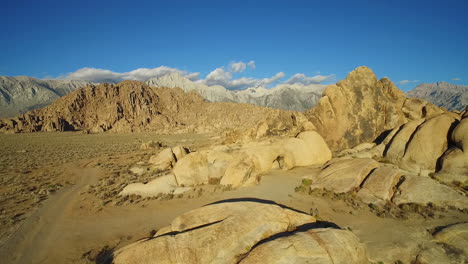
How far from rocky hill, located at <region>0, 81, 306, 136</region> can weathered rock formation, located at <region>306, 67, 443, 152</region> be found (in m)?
54.5

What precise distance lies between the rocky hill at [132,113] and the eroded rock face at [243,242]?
69.1m

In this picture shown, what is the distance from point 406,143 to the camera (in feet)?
54.6

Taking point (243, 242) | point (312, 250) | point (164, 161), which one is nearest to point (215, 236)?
point (243, 242)

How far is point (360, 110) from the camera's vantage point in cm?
2273

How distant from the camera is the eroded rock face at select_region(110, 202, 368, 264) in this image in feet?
20.7

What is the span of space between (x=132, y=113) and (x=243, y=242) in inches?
4037

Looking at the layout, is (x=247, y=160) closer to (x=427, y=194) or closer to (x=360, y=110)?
(x=427, y=194)

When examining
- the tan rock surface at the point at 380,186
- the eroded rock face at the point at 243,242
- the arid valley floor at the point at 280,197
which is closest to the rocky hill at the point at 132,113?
the arid valley floor at the point at 280,197

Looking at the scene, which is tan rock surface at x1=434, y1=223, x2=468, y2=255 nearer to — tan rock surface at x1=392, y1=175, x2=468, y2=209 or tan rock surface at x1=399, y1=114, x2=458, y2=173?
tan rock surface at x1=392, y1=175, x2=468, y2=209

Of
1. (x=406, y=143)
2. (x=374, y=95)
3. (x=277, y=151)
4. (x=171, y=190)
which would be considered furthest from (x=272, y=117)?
(x=171, y=190)

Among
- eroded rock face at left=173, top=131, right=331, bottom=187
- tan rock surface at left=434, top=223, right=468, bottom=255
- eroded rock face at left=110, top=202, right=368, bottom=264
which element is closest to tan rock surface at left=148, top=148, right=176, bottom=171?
eroded rock face at left=173, top=131, right=331, bottom=187

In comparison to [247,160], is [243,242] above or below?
below

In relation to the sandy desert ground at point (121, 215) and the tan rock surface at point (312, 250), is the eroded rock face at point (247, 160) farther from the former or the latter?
the tan rock surface at point (312, 250)

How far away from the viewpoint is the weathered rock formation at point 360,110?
2205cm
